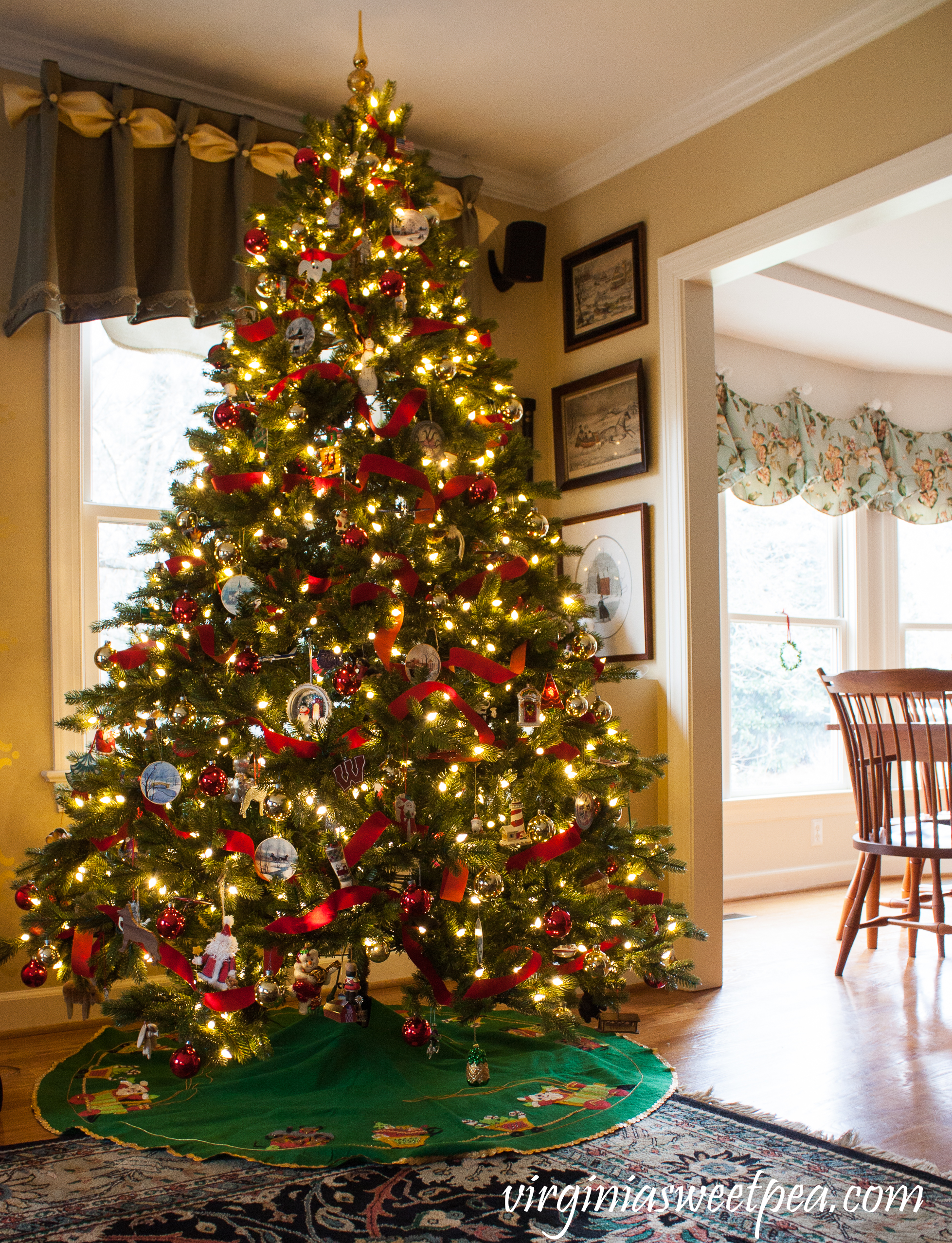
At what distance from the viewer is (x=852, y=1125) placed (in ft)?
6.64

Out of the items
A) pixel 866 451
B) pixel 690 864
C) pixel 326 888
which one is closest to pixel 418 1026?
pixel 326 888

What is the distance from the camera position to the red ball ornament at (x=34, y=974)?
2.27m

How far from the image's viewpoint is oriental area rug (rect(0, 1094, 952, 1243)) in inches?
63.6

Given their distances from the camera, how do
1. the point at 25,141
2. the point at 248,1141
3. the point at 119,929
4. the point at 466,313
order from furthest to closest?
the point at 25,141
the point at 466,313
the point at 119,929
the point at 248,1141

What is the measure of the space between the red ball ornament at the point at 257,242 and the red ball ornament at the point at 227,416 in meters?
0.39

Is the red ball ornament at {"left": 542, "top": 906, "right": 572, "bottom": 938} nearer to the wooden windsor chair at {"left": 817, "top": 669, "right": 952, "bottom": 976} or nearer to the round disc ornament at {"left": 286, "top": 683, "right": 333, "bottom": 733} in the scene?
the round disc ornament at {"left": 286, "top": 683, "right": 333, "bottom": 733}

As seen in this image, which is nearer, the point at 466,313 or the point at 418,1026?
the point at 418,1026

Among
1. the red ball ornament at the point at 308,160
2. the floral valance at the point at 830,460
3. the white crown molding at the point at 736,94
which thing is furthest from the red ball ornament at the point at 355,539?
the floral valance at the point at 830,460

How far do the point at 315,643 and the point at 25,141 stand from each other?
1.79m

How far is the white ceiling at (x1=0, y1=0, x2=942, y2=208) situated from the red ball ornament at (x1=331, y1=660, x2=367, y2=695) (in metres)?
1.86

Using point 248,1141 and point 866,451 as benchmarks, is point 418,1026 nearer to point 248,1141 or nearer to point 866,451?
point 248,1141

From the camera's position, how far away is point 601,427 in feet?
11.7

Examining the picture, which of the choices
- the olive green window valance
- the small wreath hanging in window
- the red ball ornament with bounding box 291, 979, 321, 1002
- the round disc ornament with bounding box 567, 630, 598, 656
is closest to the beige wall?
the olive green window valance

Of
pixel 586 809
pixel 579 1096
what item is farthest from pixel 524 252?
pixel 579 1096
